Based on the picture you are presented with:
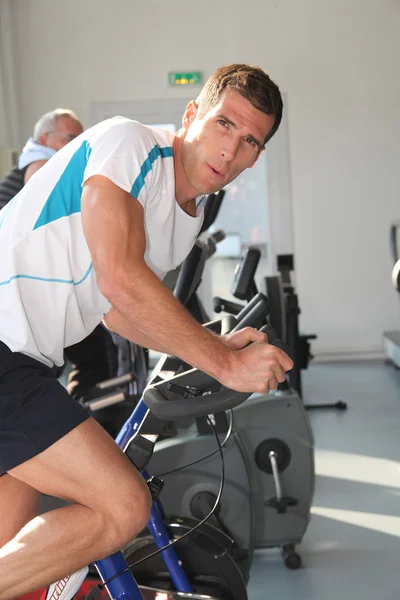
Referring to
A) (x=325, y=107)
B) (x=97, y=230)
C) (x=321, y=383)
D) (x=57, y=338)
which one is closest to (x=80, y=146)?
(x=97, y=230)

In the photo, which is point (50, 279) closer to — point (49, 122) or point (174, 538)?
point (174, 538)

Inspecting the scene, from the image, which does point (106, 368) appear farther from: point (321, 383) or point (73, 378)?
point (321, 383)

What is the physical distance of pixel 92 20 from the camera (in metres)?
7.41

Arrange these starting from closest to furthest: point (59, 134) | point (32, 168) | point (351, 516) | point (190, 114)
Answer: point (190, 114) → point (351, 516) → point (32, 168) → point (59, 134)

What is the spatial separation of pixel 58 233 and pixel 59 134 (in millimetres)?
2311

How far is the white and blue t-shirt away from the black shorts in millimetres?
52

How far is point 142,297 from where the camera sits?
145 centimetres

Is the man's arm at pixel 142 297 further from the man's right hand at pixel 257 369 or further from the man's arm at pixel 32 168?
the man's arm at pixel 32 168

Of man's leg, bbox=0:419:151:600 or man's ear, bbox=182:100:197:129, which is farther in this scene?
man's ear, bbox=182:100:197:129

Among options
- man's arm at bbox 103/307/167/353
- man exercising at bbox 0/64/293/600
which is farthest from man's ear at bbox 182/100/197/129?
man's arm at bbox 103/307/167/353

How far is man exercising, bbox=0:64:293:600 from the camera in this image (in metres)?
1.44

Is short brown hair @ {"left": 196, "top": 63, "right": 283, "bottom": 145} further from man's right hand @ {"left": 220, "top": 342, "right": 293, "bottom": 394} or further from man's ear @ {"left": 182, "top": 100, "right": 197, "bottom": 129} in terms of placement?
man's right hand @ {"left": 220, "top": 342, "right": 293, "bottom": 394}

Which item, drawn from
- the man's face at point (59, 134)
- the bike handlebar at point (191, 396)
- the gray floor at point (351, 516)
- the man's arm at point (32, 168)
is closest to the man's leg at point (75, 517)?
the bike handlebar at point (191, 396)

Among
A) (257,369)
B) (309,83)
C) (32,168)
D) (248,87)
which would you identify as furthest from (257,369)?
(309,83)
